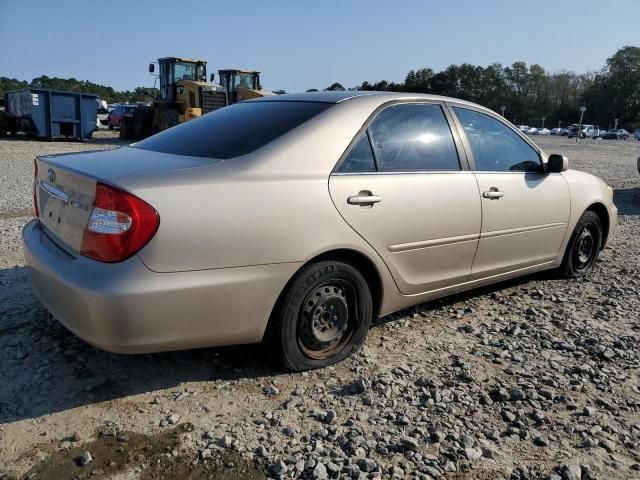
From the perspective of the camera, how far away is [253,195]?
2.68 metres

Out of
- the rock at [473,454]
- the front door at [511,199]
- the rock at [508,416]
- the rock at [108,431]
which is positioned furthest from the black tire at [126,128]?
the rock at [473,454]

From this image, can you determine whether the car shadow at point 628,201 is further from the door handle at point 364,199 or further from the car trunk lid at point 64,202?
the car trunk lid at point 64,202

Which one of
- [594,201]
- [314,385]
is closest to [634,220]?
[594,201]

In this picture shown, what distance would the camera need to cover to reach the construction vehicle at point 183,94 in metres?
20.6

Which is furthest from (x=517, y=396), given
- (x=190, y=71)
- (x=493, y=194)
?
(x=190, y=71)

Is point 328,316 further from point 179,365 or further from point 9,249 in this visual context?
point 9,249

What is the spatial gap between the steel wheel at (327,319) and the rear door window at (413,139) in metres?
0.80

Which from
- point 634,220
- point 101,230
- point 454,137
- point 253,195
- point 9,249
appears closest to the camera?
point 101,230

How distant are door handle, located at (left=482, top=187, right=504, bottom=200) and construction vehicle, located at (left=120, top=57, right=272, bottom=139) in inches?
678

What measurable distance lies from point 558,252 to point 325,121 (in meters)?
2.76

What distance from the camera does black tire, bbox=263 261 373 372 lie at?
2.89 m

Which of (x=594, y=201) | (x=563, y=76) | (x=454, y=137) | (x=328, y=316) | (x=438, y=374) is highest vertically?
(x=563, y=76)

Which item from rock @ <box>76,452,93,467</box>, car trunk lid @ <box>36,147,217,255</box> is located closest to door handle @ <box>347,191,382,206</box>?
car trunk lid @ <box>36,147,217,255</box>

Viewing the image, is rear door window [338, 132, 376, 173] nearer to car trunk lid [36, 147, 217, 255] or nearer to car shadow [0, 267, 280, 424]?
car trunk lid [36, 147, 217, 255]
